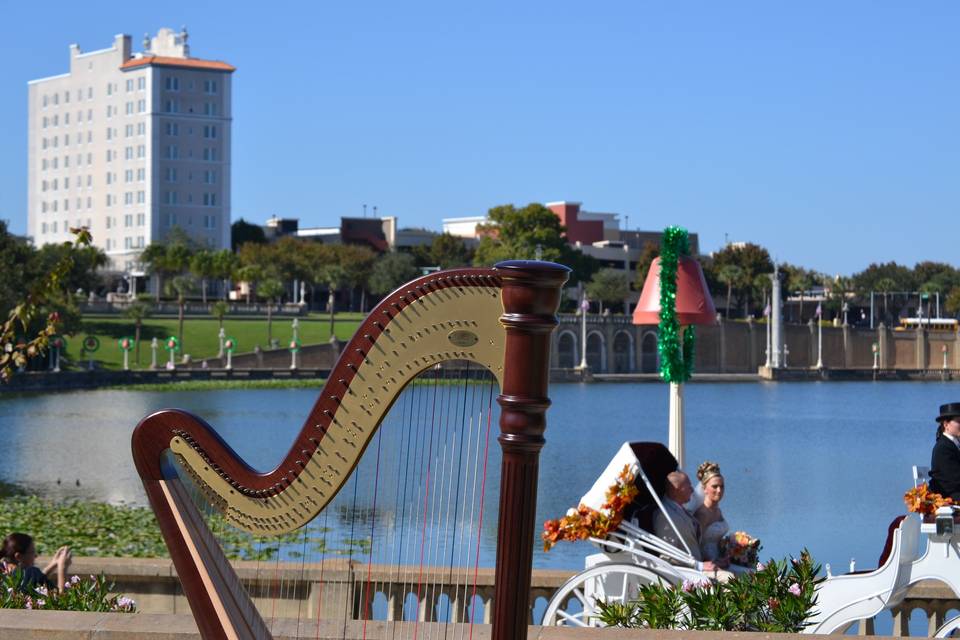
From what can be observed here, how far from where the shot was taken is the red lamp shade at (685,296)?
1021 cm

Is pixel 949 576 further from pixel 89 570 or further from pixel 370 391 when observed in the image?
pixel 89 570

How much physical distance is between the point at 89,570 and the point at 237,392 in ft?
173

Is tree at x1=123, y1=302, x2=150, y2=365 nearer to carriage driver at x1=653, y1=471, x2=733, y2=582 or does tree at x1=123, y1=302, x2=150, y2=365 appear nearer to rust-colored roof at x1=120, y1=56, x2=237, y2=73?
rust-colored roof at x1=120, y1=56, x2=237, y2=73

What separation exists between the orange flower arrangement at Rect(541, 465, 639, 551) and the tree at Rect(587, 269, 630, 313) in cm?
9139

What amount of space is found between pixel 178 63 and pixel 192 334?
109 ft

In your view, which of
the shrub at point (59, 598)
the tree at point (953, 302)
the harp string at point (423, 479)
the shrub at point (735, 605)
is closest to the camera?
the harp string at point (423, 479)

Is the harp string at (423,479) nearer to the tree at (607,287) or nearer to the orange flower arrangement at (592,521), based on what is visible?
the orange flower arrangement at (592,521)

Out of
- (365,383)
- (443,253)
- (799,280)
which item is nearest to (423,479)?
(365,383)

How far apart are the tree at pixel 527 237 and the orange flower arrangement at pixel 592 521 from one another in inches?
3371

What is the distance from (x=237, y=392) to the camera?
58594mm

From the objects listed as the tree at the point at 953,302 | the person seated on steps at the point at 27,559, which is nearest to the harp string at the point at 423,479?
the person seated on steps at the point at 27,559

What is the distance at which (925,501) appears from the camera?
598 centimetres

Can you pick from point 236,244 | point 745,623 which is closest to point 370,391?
point 745,623

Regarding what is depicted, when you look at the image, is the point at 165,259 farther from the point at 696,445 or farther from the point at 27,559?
the point at 27,559
